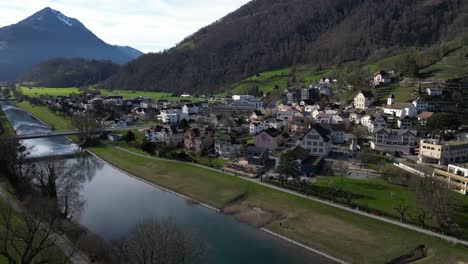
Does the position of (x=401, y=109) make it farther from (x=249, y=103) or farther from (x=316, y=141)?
(x=249, y=103)

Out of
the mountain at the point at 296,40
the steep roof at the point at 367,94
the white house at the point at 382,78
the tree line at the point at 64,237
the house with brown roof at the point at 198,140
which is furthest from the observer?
the mountain at the point at 296,40

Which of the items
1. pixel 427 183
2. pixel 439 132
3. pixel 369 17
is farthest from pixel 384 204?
pixel 369 17

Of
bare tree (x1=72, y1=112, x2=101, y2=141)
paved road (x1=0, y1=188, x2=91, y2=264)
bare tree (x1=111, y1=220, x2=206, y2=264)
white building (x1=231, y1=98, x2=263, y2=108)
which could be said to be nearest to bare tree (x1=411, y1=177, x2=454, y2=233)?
bare tree (x1=111, y1=220, x2=206, y2=264)

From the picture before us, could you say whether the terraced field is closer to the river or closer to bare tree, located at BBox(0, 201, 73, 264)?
the river

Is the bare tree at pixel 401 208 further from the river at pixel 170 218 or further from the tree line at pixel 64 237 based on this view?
the tree line at pixel 64 237

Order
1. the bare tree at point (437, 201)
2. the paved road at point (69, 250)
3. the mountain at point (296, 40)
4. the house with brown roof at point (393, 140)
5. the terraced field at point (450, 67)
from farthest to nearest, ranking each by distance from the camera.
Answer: the mountain at point (296, 40) < the terraced field at point (450, 67) < the house with brown roof at point (393, 140) < the bare tree at point (437, 201) < the paved road at point (69, 250)

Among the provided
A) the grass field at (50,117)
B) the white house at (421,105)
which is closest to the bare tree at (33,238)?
the grass field at (50,117)
